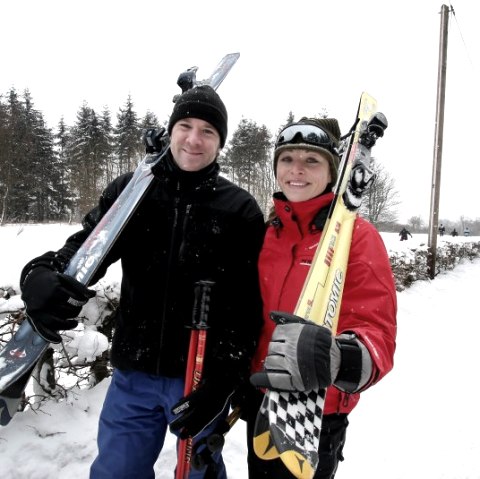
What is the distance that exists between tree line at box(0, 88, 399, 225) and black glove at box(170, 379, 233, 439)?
2572cm

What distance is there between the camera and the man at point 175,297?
1535 millimetres

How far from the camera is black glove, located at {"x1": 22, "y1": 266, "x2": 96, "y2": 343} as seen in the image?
4.87 ft

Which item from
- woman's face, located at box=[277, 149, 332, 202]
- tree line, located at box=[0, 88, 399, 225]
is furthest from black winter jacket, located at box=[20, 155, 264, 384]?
tree line, located at box=[0, 88, 399, 225]

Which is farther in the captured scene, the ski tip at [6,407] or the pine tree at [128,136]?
the pine tree at [128,136]

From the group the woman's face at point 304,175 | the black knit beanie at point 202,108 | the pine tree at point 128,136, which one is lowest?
the woman's face at point 304,175

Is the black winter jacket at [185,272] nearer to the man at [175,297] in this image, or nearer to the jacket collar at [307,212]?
the man at [175,297]

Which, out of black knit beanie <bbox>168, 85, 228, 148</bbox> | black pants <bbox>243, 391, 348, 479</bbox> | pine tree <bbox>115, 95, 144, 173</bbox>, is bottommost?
black pants <bbox>243, 391, 348, 479</bbox>

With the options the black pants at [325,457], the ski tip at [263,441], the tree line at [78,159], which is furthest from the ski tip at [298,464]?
the tree line at [78,159]

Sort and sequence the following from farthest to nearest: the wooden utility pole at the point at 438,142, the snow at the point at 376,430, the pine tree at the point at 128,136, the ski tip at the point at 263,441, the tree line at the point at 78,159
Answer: the pine tree at the point at 128,136, the tree line at the point at 78,159, the wooden utility pole at the point at 438,142, the snow at the point at 376,430, the ski tip at the point at 263,441

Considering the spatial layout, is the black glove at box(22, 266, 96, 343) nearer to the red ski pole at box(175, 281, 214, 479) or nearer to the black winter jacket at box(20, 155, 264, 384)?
the black winter jacket at box(20, 155, 264, 384)

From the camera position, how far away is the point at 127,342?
1617 millimetres

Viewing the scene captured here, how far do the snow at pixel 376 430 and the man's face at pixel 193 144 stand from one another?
1.45m

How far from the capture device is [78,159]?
1204 inches

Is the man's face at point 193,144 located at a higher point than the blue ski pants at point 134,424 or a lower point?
higher
